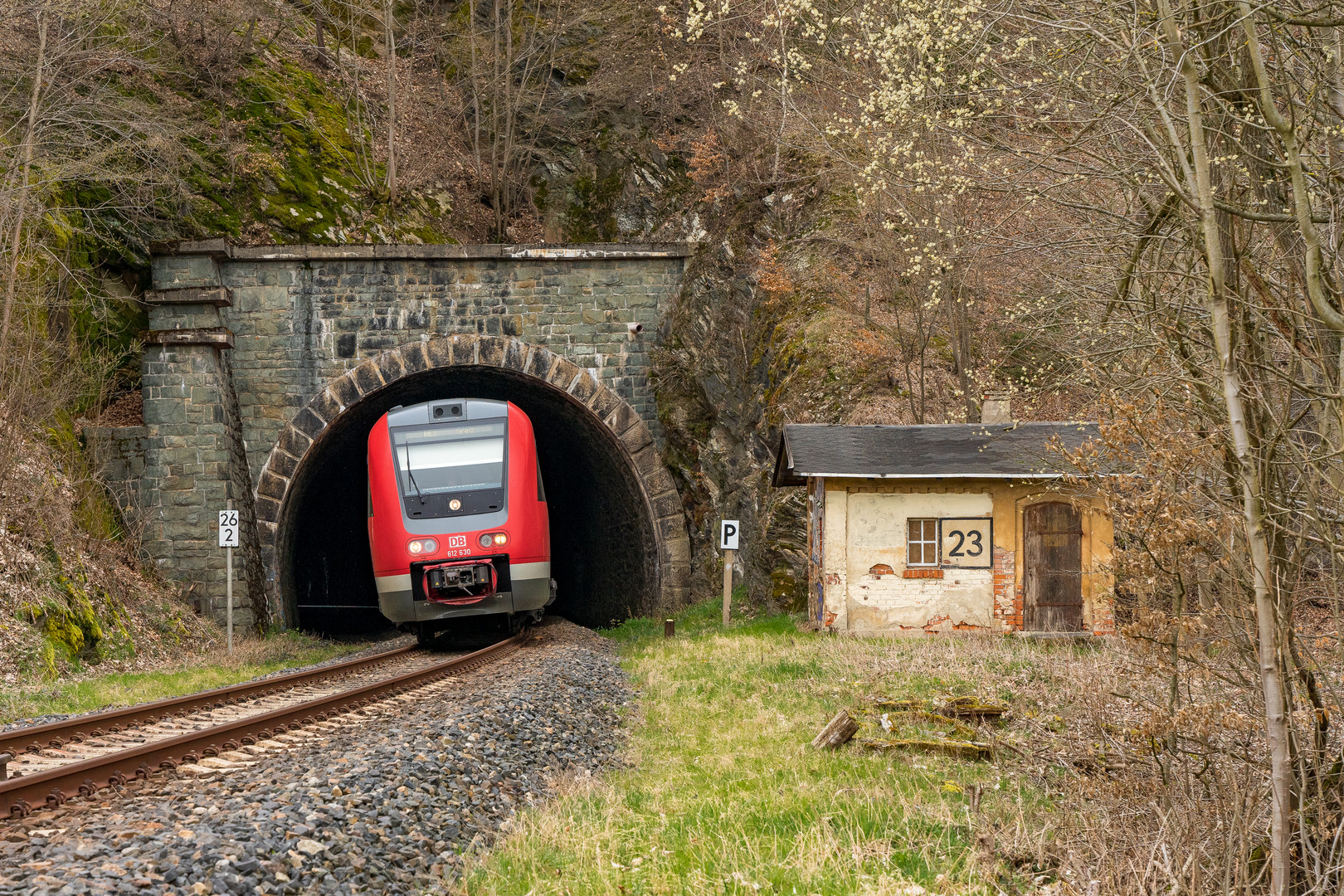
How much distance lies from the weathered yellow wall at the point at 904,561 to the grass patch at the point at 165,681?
7580 mm

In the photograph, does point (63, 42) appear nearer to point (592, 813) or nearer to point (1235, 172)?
point (592, 813)

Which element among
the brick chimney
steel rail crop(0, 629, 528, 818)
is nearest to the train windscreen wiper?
steel rail crop(0, 629, 528, 818)

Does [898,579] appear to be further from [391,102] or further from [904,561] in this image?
[391,102]

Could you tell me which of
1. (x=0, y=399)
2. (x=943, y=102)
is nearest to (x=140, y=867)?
(x=0, y=399)

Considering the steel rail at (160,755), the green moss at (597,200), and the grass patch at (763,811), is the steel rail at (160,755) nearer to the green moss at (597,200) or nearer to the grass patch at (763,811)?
the grass patch at (763,811)

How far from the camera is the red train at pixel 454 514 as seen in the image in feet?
47.3

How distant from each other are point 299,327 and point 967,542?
12.1 m

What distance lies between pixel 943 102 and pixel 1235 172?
1269 centimetres

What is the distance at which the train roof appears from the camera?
49.6ft

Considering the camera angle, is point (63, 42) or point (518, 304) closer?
point (63, 42)

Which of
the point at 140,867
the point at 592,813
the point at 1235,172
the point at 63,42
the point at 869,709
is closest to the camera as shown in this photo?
the point at 140,867

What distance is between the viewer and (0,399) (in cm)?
1438

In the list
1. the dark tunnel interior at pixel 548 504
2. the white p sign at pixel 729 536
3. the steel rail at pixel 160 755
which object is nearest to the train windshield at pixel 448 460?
the white p sign at pixel 729 536

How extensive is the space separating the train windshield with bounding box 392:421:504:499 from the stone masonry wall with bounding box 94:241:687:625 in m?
5.25
